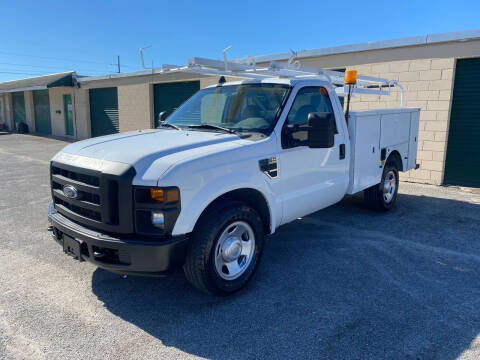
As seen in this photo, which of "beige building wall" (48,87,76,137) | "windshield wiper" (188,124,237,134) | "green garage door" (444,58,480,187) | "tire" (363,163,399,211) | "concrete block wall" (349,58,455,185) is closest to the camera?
"windshield wiper" (188,124,237,134)

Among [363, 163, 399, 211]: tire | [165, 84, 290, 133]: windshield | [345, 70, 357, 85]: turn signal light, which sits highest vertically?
[345, 70, 357, 85]: turn signal light

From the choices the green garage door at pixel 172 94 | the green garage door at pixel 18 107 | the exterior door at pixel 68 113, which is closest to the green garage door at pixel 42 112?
the green garage door at pixel 18 107

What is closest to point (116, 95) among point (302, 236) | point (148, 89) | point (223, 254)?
point (148, 89)

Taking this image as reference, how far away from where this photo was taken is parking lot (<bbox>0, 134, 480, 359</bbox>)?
2.93 m

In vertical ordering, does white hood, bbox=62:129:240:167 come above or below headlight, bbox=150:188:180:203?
above

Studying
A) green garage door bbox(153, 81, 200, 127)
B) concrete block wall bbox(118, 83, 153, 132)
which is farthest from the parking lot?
concrete block wall bbox(118, 83, 153, 132)

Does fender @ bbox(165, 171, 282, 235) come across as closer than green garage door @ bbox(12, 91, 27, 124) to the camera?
Yes

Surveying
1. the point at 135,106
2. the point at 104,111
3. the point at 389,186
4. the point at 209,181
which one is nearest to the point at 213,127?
the point at 209,181

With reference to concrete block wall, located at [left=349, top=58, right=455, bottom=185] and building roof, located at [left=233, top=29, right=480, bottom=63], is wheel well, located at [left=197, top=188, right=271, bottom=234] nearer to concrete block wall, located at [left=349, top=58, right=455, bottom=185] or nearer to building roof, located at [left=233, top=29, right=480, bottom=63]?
building roof, located at [left=233, top=29, right=480, bottom=63]

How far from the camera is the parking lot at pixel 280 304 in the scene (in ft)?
9.62

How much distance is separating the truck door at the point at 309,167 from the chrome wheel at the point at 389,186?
5.39 feet

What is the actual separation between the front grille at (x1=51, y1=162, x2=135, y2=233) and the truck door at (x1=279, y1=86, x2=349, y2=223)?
5.44 ft

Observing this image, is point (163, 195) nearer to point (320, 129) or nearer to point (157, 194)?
point (157, 194)

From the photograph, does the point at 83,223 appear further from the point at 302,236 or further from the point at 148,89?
the point at 148,89
